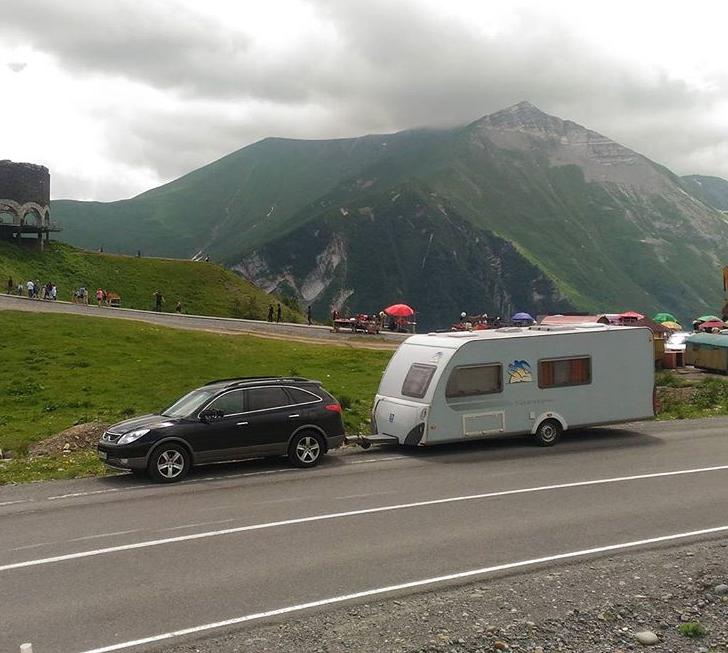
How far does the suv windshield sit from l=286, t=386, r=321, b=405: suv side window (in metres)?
1.69

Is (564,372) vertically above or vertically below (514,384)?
above

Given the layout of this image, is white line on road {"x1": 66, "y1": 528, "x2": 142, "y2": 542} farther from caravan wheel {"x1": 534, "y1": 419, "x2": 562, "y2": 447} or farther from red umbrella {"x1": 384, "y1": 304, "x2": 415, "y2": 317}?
red umbrella {"x1": 384, "y1": 304, "x2": 415, "y2": 317}

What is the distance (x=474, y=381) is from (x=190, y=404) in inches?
262

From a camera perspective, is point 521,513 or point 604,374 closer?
point 521,513

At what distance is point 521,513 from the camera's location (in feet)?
41.4

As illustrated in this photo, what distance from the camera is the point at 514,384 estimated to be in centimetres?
1898

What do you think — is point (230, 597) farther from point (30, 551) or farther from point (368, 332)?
point (368, 332)

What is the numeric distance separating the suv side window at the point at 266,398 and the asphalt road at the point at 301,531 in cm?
133

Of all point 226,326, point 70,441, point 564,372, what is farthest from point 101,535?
point 226,326

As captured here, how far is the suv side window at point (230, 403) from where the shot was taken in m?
16.3

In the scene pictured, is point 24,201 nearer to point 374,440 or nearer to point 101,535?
point 374,440

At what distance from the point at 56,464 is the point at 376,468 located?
7.10 metres

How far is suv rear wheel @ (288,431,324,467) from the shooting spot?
16.6 metres

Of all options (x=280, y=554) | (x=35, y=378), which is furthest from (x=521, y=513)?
(x=35, y=378)
